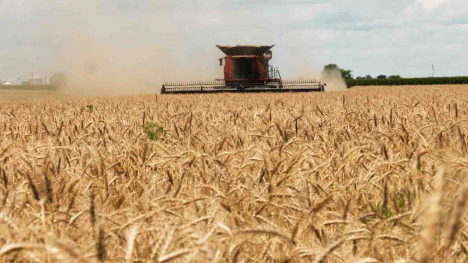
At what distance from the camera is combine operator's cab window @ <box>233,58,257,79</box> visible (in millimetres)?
29750

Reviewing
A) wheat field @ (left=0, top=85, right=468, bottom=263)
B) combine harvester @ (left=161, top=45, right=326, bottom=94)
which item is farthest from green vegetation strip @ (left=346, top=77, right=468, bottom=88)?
wheat field @ (left=0, top=85, right=468, bottom=263)

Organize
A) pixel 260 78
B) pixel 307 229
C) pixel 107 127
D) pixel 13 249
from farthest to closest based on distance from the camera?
pixel 260 78
pixel 107 127
pixel 307 229
pixel 13 249

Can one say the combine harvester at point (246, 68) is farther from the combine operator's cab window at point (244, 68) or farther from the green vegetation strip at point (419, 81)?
the green vegetation strip at point (419, 81)

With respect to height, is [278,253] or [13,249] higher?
[13,249]

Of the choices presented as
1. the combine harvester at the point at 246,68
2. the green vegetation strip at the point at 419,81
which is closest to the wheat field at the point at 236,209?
the combine harvester at the point at 246,68

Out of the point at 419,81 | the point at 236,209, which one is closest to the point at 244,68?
the point at 236,209

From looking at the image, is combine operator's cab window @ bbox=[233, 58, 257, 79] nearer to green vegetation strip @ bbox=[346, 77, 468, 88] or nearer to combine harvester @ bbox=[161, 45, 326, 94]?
combine harvester @ bbox=[161, 45, 326, 94]

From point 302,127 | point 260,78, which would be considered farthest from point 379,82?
point 302,127

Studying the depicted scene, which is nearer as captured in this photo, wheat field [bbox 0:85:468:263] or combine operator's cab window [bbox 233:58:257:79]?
wheat field [bbox 0:85:468:263]

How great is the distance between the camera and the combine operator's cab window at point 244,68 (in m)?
29.8

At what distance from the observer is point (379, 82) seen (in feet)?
263

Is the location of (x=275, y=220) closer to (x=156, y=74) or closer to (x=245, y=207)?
(x=245, y=207)

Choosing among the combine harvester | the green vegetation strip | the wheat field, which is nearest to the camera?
the wheat field

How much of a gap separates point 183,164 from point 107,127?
2.83 metres
